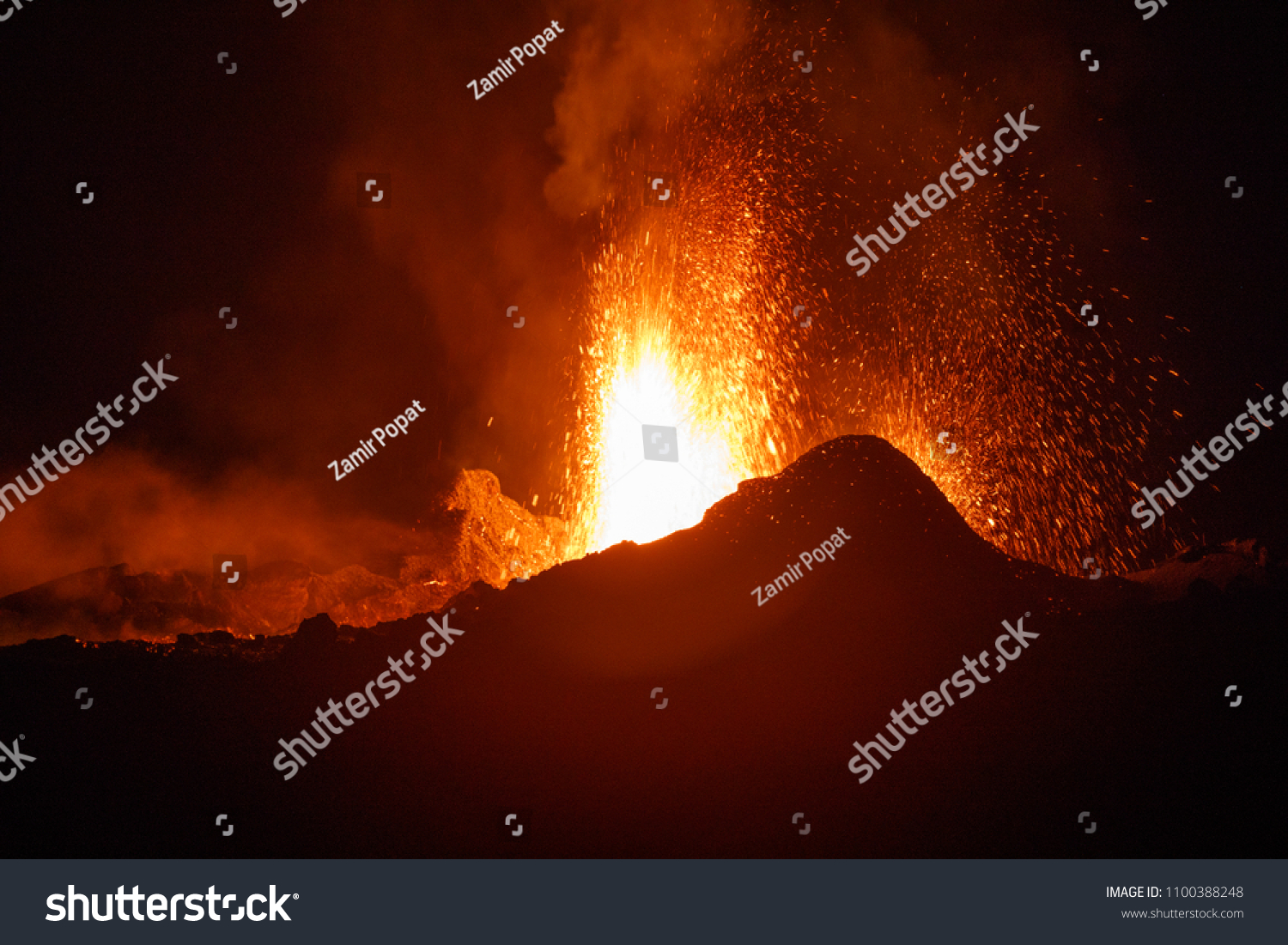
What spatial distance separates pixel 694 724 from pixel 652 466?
9177mm

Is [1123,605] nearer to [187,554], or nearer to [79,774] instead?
[79,774]

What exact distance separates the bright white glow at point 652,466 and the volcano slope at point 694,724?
7144 millimetres

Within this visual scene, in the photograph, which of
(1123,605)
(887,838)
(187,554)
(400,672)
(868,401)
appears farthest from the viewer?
(187,554)

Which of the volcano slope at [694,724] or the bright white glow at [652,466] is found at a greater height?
the bright white glow at [652,466]

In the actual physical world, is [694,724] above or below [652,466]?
below

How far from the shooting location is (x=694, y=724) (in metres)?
8.67

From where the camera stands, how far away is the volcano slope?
8.39m

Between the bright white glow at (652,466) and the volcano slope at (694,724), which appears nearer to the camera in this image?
the volcano slope at (694,724)

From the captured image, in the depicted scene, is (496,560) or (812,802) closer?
(812,802)

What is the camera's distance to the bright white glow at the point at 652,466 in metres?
16.9

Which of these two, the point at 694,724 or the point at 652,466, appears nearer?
the point at 694,724

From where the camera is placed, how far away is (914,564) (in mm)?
9672

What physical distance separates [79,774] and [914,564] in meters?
8.44

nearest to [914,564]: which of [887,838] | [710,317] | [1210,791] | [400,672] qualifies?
[887,838]
